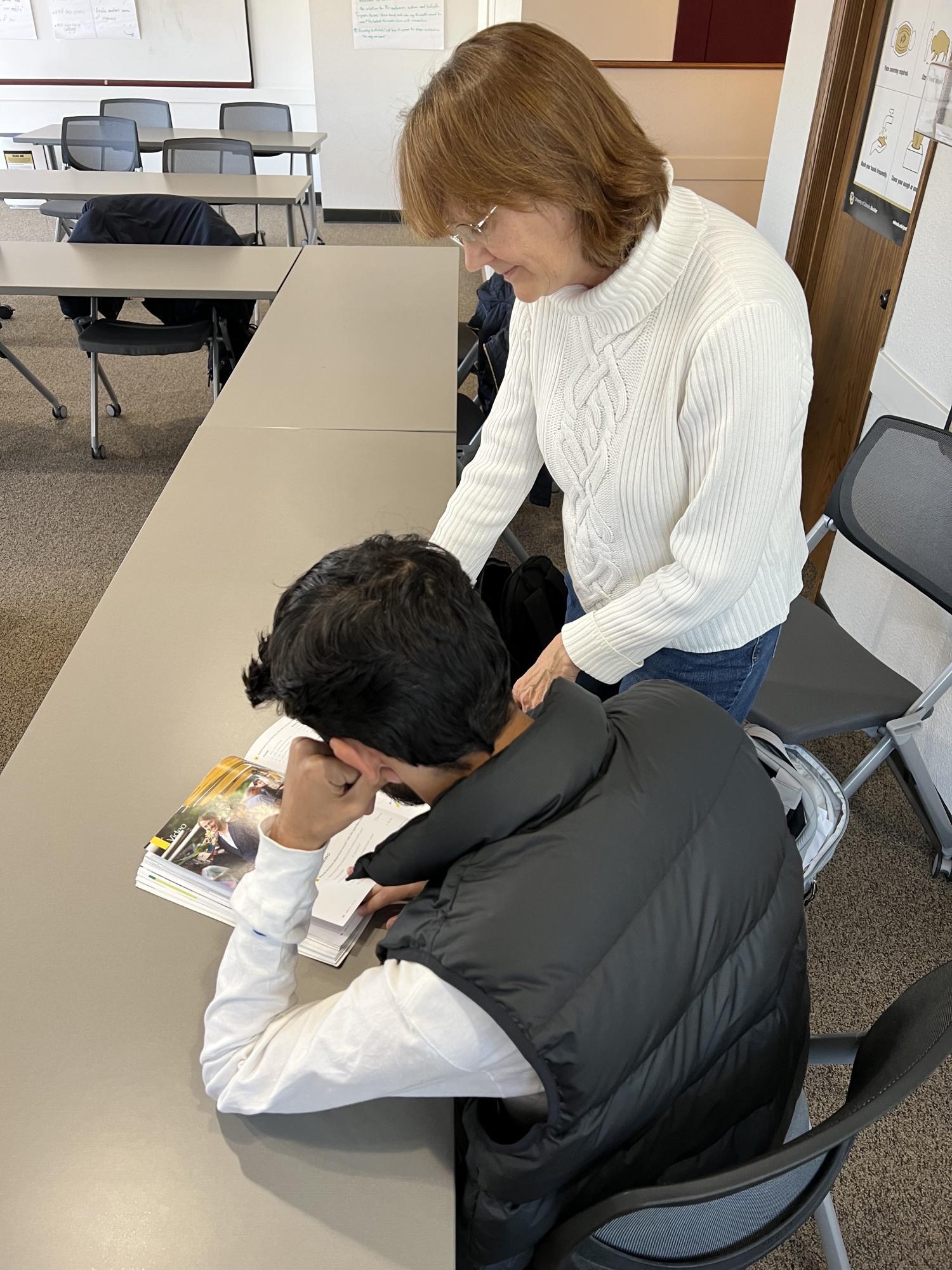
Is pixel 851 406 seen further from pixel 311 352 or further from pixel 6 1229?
pixel 6 1229

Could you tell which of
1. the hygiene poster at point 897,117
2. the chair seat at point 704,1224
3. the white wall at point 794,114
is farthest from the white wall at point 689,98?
the chair seat at point 704,1224

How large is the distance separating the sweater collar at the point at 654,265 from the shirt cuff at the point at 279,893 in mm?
710

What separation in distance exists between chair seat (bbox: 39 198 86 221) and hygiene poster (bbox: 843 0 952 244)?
12.8ft

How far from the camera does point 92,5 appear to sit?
7.34 meters

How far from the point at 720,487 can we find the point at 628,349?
0.21m

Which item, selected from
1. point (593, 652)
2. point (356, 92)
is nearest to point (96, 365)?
point (593, 652)

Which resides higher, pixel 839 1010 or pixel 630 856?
pixel 630 856

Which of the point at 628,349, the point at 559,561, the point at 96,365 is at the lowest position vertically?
the point at 559,561

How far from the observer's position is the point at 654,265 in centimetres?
110

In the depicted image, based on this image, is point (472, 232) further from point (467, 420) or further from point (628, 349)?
point (467, 420)

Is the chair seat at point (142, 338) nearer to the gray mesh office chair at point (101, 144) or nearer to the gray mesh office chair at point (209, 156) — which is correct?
the gray mesh office chair at point (209, 156)

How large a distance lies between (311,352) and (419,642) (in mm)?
2173

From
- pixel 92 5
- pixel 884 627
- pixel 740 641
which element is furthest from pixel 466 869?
pixel 92 5

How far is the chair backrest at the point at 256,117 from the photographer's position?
6.51 meters
